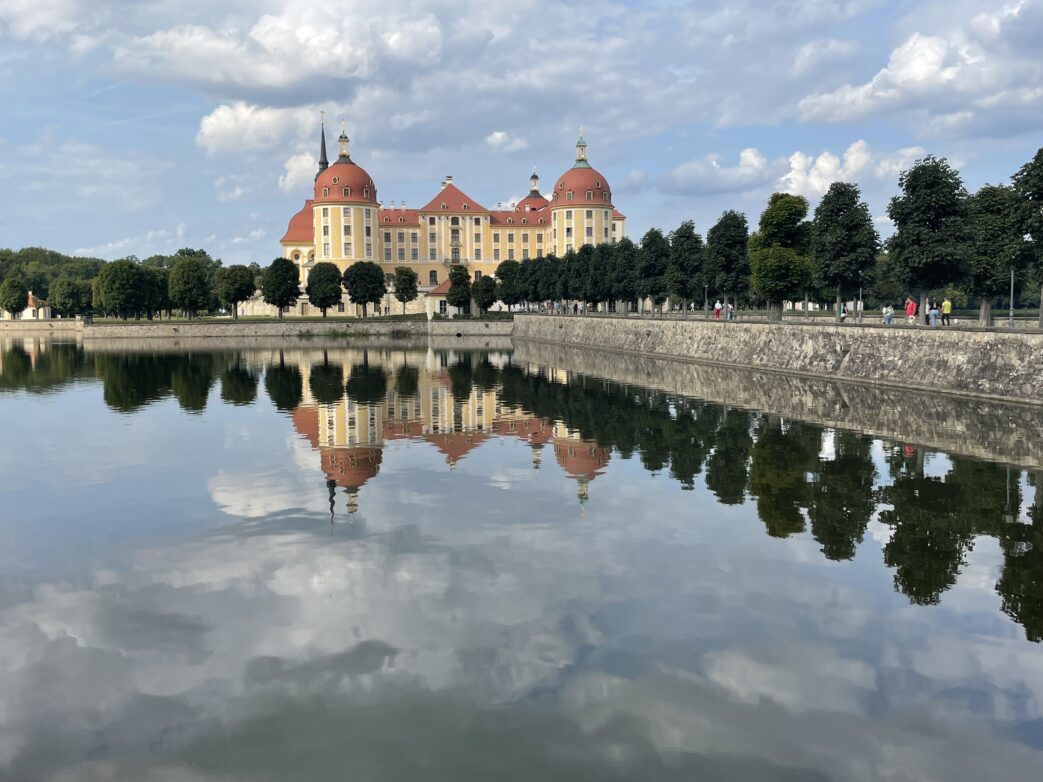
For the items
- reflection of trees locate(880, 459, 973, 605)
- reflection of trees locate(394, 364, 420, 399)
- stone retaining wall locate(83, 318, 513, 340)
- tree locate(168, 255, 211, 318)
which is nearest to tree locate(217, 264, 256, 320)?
tree locate(168, 255, 211, 318)

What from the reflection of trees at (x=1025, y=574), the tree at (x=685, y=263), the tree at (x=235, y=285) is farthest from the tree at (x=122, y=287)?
the reflection of trees at (x=1025, y=574)

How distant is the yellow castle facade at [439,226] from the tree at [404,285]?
8.74 m

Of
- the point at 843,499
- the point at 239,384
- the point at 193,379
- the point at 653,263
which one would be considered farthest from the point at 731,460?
the point at 653,263

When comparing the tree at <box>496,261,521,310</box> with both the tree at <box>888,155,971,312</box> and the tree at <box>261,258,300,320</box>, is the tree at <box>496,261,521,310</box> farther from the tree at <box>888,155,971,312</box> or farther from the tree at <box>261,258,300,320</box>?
the tree at <box>888,155,971,312</box>

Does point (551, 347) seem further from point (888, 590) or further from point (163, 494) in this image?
point (888, 590)

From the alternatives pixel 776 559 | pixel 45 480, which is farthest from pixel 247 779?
pixel 45 480

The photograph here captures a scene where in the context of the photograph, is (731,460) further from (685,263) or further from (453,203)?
(453,203)

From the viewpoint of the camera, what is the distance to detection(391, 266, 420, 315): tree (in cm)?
12475

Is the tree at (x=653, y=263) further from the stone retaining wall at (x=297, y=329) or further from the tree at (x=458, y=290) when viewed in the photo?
the tree at (x=458, y=290)

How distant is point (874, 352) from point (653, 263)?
41.4m

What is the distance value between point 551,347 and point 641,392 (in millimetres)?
43581

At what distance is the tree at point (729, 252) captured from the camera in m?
66.6

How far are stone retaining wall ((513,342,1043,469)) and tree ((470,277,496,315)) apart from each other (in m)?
68.9

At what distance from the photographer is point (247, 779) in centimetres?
852
